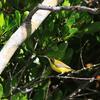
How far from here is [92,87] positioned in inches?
105

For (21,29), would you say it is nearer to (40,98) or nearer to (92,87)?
(40,98)

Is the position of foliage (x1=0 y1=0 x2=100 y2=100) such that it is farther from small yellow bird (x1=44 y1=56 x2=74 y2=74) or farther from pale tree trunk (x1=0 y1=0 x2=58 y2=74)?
pale tree trunk (x1=0 y1=0 x2=58 y2=74)

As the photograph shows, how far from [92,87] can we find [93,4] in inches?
23.1

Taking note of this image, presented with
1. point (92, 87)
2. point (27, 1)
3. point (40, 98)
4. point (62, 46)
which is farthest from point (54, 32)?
point (92, 87)

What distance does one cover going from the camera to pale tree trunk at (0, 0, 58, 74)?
1781 mm

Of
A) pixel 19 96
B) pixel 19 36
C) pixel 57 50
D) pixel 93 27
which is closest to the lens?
pixel 19 36

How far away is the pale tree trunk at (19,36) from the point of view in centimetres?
178

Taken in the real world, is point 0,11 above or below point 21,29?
above

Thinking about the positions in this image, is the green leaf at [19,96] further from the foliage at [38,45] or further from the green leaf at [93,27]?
the green leaf at [93,27]

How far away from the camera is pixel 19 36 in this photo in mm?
1805

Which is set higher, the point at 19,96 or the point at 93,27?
the point at 93,27

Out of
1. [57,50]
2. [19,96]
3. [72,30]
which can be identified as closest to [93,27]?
[72,30]

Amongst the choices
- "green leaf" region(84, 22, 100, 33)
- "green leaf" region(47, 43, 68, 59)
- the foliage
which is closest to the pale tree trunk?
the foliage

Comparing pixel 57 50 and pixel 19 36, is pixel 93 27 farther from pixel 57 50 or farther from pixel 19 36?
pixel 19 36
